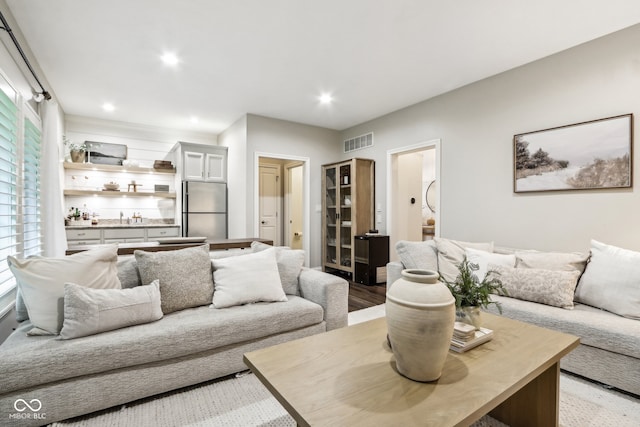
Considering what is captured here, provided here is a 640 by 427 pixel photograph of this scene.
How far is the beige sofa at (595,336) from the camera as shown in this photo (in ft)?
5.94

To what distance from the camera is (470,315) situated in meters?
1.53

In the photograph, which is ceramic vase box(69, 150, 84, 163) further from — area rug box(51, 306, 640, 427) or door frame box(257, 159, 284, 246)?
area rug box(51, 306, 640, 427)

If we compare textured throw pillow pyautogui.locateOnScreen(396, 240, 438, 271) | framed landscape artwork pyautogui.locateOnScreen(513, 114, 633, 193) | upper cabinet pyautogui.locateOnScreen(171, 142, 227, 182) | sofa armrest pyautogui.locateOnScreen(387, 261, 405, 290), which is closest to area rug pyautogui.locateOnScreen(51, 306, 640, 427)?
textured throw pillow pyautogui.locateOnScreen(396, 240, 438, 271)

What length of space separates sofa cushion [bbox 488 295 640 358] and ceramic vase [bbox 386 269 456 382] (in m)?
1.51

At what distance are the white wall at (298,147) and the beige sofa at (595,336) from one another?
3.61 metres

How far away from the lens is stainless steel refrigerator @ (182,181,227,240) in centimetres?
518

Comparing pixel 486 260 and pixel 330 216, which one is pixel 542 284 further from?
pixel 330 216

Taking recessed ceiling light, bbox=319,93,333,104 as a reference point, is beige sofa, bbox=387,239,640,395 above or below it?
below

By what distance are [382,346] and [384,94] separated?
358 cm

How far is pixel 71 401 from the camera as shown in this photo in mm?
1525

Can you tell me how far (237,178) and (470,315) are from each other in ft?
14.5

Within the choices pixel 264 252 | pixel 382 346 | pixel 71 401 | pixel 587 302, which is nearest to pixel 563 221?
pixel 587 302

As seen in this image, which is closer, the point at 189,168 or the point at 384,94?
the point at 384,94

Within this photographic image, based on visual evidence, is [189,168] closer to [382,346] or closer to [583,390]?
[382,346]
